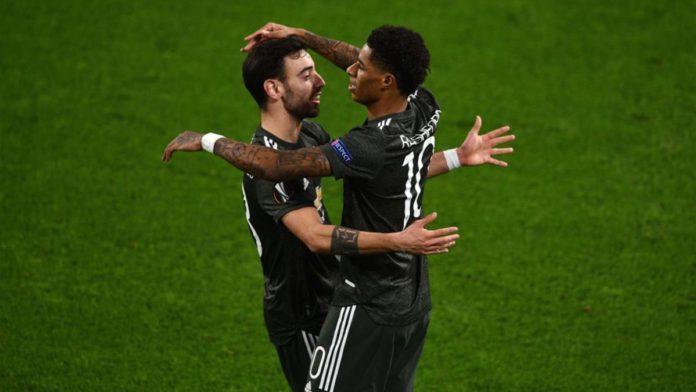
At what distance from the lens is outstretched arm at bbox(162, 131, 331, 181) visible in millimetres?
4238

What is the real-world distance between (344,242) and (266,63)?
1.00 meters

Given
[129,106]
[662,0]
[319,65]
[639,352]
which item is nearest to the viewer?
[639,352]

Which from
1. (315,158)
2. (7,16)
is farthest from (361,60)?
(7,16)

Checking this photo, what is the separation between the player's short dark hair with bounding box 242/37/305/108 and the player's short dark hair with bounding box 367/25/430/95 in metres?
0.52

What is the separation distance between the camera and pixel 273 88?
15.4 ft

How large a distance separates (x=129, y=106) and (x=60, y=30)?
5.09ft

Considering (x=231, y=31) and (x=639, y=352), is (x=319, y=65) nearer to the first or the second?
(x=231, y=31)

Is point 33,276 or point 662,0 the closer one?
point 33,276

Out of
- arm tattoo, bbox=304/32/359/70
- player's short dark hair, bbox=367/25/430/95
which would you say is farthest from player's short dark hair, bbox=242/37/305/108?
player's short dark hair, bbox=367/25/430/95

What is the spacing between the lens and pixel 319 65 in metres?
9.60

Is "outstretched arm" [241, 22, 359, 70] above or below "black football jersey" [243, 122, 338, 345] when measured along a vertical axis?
above

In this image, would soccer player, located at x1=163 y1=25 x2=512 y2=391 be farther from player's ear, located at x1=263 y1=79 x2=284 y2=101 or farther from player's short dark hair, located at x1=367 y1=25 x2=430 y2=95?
player's ear, located at x1=263 y1=79 x2=284 y2=101

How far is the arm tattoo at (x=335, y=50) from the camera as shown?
521 cm

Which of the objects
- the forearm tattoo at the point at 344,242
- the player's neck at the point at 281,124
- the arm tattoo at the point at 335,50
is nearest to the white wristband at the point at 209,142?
the player's neck at the point at 281,124
